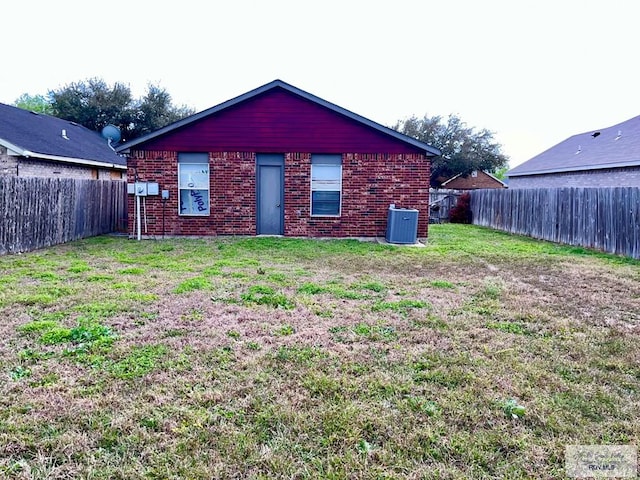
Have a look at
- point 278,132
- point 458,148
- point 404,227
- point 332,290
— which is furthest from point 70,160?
point 458,148

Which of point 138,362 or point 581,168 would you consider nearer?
point 138,362

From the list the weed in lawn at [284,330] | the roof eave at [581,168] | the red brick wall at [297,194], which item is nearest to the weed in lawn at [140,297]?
the weed in lawn at [284,330]

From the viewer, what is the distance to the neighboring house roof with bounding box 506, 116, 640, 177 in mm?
16891

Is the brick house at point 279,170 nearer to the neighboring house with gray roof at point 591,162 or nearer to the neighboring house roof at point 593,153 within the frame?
the neighboring house with gray roof at point 591,162

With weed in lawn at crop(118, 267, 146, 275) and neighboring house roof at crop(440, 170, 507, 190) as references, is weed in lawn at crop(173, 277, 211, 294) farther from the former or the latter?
neighboring house roof at crop(440, 170, 507, 190)

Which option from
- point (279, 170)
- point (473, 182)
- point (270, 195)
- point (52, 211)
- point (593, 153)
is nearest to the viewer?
point (52, 211)

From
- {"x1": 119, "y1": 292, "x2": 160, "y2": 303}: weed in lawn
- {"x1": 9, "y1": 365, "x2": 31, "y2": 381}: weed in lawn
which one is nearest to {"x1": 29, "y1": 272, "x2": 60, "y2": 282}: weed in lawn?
{"x1": 119, "y1": 292, "x2": 160, "y2": 303}: weed in lawn

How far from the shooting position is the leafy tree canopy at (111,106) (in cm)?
3017

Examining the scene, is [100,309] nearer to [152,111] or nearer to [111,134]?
[111,134]

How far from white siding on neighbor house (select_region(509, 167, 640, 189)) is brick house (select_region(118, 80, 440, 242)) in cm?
919

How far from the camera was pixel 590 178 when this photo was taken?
1873 centimetres

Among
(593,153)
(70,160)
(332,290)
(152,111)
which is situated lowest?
(332,290)

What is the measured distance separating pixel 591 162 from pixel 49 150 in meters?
20.3

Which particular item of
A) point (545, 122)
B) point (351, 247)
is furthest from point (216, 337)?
point (545, 122)
